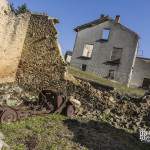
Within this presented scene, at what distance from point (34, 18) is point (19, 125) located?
6.37 metres

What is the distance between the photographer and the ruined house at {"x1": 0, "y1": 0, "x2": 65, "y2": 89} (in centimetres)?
1777

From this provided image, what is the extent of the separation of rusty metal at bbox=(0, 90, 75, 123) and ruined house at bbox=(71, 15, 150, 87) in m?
18.4

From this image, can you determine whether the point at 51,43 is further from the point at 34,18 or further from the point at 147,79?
the point at 147,79

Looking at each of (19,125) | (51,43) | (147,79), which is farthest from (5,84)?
(147,79)

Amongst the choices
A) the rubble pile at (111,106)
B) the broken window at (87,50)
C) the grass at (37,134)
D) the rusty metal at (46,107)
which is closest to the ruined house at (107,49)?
the broken window at (87,50)

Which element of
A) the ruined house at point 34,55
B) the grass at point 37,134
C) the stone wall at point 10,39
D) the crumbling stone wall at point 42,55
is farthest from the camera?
the crumbling stone wall at point 42,55

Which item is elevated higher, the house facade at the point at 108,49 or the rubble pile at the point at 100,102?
the house facade at the point at 108,49

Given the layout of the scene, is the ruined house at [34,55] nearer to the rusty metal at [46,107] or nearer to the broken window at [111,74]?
the rusty metal at [46,107]

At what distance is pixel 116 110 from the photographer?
16.8 m

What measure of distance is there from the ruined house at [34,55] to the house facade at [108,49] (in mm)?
16243

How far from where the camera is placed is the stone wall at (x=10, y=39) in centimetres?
1689

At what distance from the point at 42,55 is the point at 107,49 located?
16.7 meters

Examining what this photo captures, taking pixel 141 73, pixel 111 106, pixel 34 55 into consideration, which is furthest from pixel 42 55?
pixel 141 73

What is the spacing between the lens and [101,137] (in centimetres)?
1353
